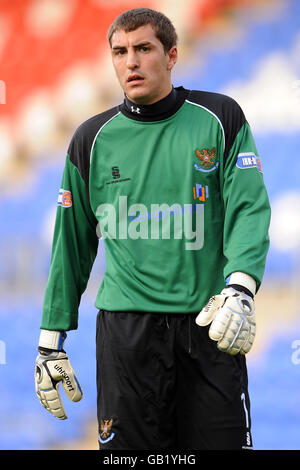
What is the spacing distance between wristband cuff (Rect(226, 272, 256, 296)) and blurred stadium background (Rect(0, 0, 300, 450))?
136 cm

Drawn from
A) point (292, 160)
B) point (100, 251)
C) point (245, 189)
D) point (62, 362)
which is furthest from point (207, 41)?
point (62, 362)

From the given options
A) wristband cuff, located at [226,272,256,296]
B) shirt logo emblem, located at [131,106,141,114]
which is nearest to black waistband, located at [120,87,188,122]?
shirt logo emblem, located at [131,106,141,114]

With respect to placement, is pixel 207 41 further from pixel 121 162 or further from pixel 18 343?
pixel 18 343

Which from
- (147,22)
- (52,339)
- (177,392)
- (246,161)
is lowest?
(177,392)

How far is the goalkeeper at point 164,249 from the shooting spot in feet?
6.07

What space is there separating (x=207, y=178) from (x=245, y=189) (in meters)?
0.11

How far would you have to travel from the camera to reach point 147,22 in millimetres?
1966

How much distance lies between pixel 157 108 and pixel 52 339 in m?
0.71

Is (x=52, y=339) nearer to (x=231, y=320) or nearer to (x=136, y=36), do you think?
(x=231, y=320)

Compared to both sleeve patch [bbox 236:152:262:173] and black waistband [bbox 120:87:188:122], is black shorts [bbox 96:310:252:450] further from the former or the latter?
black waistband [bbox 120:87:188:122]
